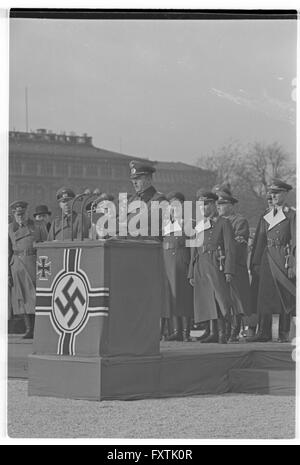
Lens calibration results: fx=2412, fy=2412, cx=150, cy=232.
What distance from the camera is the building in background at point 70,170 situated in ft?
41.0

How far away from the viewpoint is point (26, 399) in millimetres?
12461

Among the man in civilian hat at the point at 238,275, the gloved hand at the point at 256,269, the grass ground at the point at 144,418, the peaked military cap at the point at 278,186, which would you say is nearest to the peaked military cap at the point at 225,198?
the man in civilian hat at the point at 238,275

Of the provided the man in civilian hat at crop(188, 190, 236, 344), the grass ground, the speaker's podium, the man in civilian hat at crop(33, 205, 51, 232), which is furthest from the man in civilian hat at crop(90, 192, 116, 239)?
the grass ground

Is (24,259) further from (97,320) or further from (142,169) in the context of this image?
(142,169)

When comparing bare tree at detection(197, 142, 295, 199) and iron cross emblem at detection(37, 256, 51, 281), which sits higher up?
bare tree at detection(197, 142, 295, 199)

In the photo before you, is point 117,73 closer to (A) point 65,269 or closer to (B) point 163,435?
(A) point 65,269

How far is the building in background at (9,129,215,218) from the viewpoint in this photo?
12.5 meters

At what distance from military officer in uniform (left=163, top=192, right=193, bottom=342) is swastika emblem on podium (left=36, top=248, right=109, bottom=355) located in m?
0.47

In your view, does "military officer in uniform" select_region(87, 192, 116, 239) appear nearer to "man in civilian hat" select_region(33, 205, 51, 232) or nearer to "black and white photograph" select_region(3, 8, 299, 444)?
"black and white photograph" select_region(3, 8, 299, 444)

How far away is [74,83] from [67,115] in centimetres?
17

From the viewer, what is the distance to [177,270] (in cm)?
1273

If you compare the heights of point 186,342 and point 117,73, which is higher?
point 117,73

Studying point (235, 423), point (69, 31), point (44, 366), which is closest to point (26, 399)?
point (44, 366)

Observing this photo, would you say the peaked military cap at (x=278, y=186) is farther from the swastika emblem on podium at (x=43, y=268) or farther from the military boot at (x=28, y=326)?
the military boot at (x=28, y=326)
